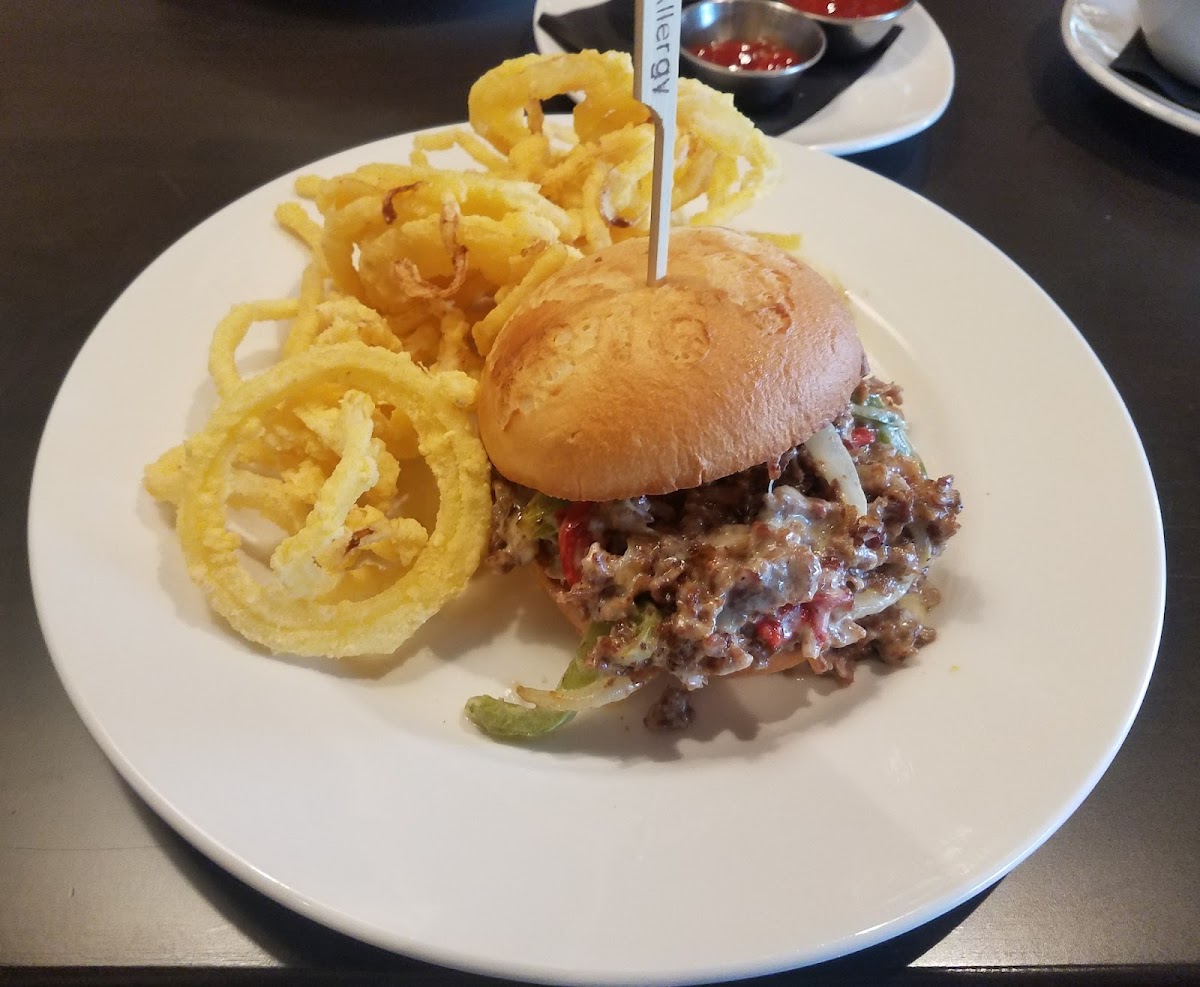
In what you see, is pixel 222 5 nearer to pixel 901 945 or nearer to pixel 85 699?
pixel 85 699

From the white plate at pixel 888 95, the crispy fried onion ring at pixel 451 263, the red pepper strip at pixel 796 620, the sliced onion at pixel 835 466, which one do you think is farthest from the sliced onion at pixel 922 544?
the white plate at pixel 888 95

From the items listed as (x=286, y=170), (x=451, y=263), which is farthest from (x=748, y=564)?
(x=286, y=170)

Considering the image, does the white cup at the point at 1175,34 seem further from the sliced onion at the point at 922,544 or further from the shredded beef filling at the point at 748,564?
the sliced onion at the point at 922,544

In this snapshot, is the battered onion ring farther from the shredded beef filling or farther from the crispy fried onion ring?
the crispy fried onion ring

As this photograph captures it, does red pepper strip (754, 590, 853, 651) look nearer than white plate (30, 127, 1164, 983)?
No

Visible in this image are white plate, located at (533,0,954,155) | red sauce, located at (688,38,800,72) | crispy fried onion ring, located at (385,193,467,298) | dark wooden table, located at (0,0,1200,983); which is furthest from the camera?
red sauce, located at (688,38,800,72)

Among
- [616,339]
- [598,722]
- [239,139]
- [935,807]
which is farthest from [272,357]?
[935,807]

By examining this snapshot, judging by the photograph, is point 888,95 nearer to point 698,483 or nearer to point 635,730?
point 698,483

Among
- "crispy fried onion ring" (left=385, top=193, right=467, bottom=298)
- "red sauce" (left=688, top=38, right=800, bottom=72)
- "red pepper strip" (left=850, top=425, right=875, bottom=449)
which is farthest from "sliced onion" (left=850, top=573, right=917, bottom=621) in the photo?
"red sauce" (left=688, top=38, right=800, bottom=72)
